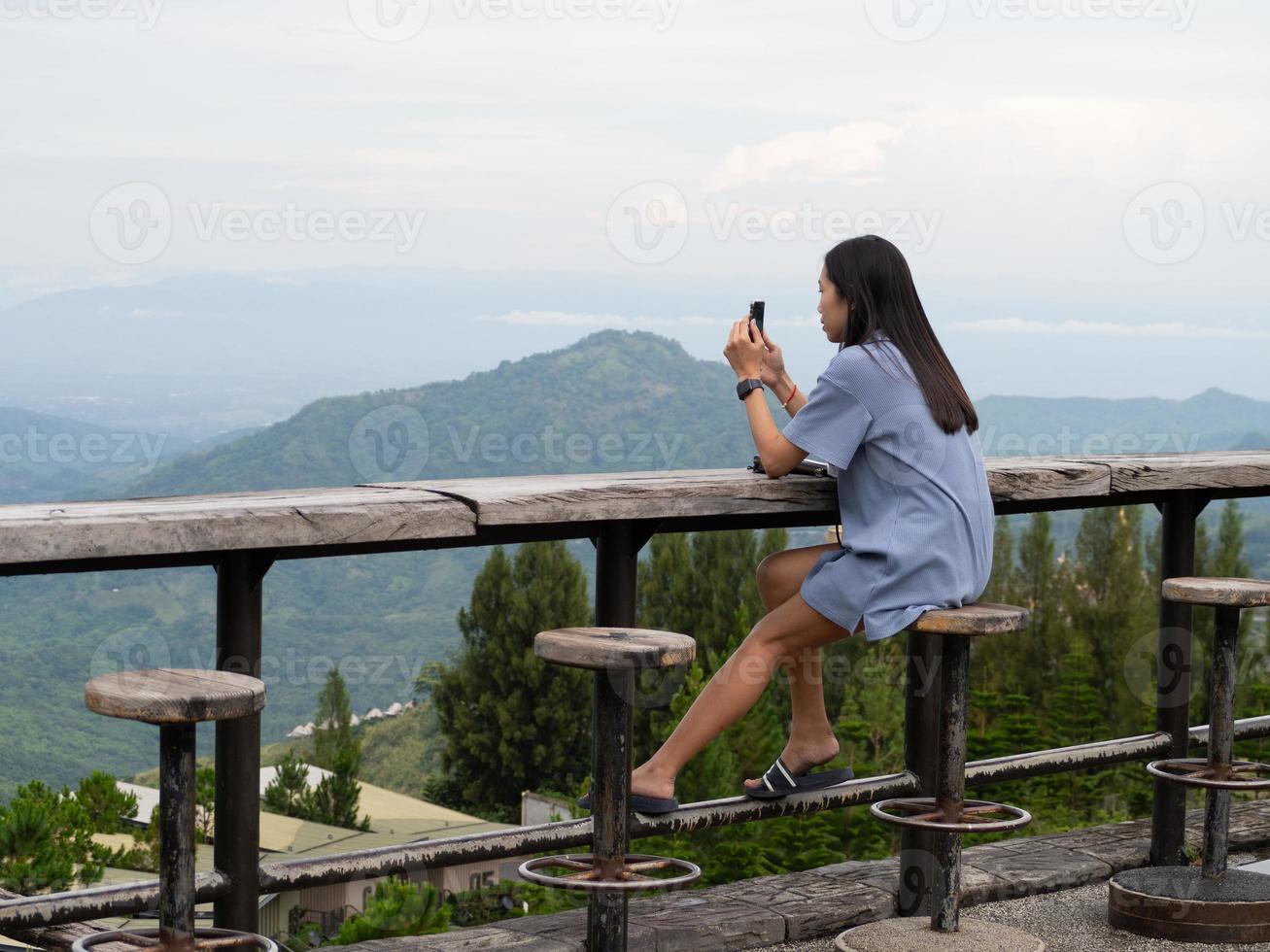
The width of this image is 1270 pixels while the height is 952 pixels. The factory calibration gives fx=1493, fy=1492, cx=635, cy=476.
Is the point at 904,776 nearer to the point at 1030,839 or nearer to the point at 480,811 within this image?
the point at 1030,839

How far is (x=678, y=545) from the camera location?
2612 centimetres

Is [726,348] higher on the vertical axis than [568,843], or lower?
higher

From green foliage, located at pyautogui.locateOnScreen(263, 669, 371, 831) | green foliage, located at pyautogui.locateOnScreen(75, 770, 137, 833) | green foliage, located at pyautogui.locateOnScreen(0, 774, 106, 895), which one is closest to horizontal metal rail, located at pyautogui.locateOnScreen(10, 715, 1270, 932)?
green foliage, located at pyautogui.locateOnScreen(0, 774, 106, 895)

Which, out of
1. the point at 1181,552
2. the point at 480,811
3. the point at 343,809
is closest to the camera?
the point at 1181,552

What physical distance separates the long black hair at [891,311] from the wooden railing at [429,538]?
29 cm

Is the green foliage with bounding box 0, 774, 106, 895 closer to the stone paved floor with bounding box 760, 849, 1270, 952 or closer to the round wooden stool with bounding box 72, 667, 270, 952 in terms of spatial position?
the stone paved floor with bounding box 760, 849, 1270, 952

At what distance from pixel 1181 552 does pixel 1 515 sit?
2.76 m

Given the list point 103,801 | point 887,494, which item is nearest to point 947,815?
point 887,494

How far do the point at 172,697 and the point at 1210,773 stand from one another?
234 cm

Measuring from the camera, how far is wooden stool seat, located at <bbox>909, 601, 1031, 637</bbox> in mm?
2680

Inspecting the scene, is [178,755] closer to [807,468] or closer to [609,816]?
[609,816]

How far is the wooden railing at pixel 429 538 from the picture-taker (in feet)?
7.40

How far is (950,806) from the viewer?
112 inches

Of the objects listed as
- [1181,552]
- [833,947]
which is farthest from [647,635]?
[1181,552]
